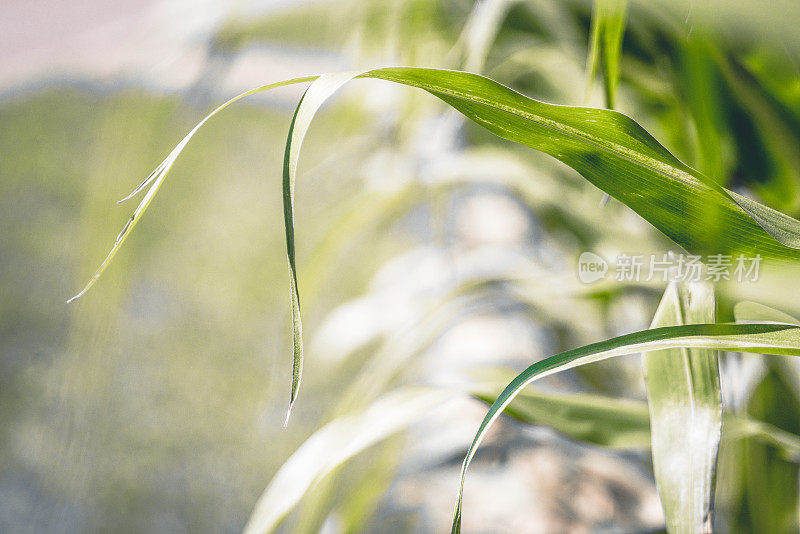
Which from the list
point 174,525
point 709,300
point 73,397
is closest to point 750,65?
point 709,300

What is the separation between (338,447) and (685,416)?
10cm

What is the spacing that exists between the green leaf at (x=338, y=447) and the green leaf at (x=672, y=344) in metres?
0.06

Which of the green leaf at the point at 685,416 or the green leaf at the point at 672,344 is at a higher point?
the green leaf at the point at 672,344

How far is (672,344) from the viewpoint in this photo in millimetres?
91

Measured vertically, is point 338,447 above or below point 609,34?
below

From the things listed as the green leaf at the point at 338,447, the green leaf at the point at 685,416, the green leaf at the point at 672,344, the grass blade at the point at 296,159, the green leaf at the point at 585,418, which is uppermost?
the grass blade at the point at 296,159

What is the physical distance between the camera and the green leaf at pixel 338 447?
152mm

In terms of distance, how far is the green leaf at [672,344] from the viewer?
89 mm

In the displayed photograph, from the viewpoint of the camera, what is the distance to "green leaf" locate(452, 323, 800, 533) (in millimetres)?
89

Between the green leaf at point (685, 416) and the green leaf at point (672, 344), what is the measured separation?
20mm

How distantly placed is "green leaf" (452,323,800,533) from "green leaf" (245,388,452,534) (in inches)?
2.4

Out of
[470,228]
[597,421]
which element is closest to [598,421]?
[597,421]

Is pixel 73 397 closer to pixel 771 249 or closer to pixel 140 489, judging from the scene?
pixel 771 249

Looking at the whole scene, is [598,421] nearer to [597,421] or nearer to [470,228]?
[597,421]
